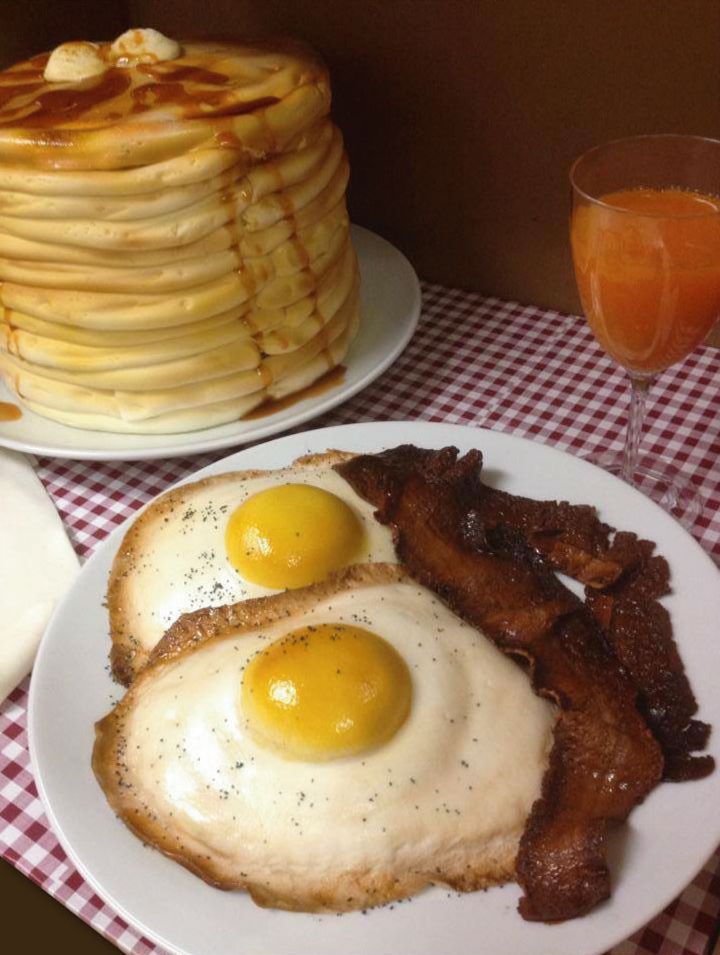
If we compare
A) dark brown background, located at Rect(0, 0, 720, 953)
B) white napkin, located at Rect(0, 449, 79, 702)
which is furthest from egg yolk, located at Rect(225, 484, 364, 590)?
dark brown background, located at Rect(0, 0, 720, 953)

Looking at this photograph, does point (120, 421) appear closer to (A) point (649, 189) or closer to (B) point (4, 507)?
(B) point (4, 507)

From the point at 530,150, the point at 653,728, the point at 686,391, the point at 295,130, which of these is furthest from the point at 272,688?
the point at 530,150

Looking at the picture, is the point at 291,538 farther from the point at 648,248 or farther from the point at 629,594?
the point at 648,248

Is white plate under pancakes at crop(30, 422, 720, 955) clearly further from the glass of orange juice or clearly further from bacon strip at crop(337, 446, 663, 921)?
the glass of orange juice

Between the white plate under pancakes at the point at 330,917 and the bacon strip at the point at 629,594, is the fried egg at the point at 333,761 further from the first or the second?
the bacon strip at the point at 629,594

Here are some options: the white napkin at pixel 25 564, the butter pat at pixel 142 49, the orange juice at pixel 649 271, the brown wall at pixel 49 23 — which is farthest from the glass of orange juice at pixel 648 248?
the brown wall at pixel 49 23

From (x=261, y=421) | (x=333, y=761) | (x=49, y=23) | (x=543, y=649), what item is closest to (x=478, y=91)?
(x=261, y=421)
